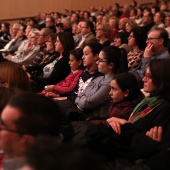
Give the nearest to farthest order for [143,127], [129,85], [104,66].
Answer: [143,127] → [129,85] → [104,66]

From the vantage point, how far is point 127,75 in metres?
2.81

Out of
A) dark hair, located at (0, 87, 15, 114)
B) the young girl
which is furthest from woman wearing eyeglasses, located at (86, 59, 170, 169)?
the young girl

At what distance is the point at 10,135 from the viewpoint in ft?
4.42

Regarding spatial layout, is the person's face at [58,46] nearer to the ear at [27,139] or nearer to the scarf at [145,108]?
the scarf at [145,108]

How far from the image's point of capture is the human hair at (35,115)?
135 cm

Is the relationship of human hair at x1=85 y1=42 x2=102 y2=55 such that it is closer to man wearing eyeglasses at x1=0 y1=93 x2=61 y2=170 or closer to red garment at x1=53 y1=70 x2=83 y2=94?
red garment at x1=53 y1=70 x2=83 y2=94

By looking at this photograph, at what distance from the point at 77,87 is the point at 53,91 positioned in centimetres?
38

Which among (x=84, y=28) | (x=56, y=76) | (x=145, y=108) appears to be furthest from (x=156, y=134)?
(x=84, y=28)

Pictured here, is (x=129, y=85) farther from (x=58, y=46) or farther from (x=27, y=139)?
(x=58, y=46)

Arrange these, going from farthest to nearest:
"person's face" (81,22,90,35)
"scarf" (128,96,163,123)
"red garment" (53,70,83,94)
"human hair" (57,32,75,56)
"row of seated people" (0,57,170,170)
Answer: "person's face" (81,22,90,35), "human hair" (57,32,75,56), "red garment" (53,70,83,94), "scarf" (128,96,163,123), "row of seated people" (0,57,170,170)

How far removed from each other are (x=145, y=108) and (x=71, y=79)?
1647 mm

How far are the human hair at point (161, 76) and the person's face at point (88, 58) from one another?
133cm

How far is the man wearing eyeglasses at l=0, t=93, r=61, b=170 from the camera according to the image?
52.3 inches

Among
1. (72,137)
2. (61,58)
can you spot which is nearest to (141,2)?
(61,58)
